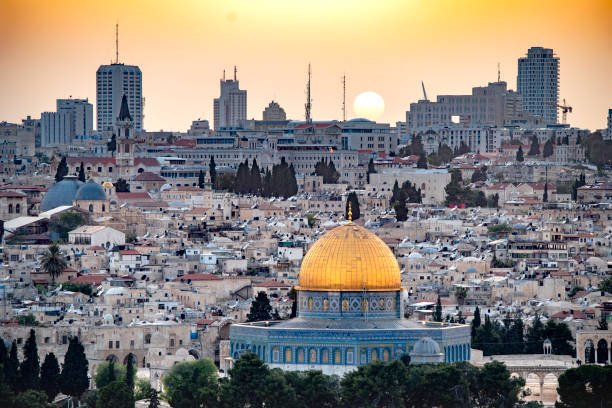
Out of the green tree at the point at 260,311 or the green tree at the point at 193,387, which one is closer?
the green tree at the point at 193,387

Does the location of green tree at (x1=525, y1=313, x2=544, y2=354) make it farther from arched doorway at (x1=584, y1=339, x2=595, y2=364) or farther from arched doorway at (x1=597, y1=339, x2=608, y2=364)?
arched doorway at (x1=597, y1=339, x2=608, y2=364)

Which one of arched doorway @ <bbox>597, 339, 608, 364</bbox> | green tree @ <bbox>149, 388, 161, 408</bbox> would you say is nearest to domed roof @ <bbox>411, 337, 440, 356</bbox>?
green tree @ <bbox>149, 388, 161, 408</bbox>

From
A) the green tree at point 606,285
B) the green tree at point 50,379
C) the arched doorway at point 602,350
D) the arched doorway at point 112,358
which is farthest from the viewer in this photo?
the green tree at point 606,285

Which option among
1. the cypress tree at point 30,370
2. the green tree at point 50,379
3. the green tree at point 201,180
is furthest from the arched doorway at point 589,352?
the green tree at point 201,180

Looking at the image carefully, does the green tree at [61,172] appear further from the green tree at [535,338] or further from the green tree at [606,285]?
the green tree at [535,338]

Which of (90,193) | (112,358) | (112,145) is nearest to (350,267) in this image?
(112,358)

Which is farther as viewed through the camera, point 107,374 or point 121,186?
point 121,186

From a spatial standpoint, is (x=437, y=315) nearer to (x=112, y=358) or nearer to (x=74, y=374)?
(x=112, y=358)
